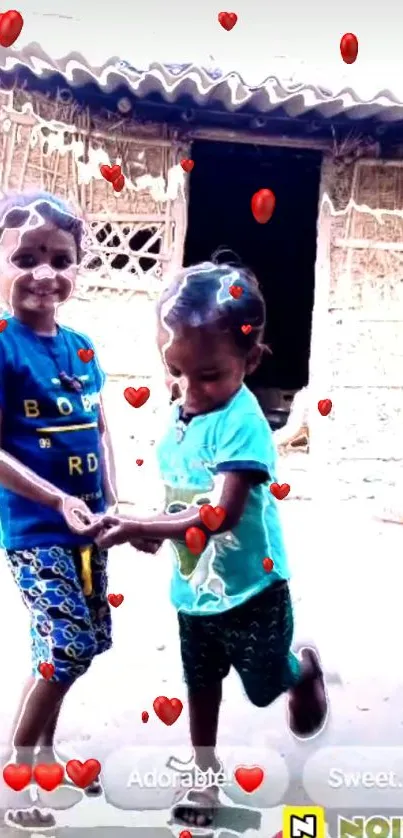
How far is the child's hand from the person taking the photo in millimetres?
2266

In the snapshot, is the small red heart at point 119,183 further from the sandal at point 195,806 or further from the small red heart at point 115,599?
the sandal at point 195,806

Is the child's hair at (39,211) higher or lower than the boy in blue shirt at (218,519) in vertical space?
higher

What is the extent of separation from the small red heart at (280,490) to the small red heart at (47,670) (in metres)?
0.76

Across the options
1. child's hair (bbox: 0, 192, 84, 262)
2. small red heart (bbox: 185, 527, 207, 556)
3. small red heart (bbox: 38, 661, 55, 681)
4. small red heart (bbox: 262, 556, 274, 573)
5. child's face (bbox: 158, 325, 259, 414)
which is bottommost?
small red heart (bbox: 38, 661, 55, 681)

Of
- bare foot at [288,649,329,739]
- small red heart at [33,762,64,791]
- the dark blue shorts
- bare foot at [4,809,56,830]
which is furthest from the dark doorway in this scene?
bare foot at [4,809,56,830]

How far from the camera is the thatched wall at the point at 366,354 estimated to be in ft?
8.00

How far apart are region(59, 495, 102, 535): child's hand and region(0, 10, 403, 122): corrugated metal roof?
1.13 metres

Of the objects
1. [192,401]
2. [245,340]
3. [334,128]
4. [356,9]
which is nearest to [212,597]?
[192,401]

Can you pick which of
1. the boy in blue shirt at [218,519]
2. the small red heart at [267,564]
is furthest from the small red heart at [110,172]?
the small red heart at [267,564]

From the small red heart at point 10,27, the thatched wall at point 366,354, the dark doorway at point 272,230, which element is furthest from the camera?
the thatched wall at point 366,354

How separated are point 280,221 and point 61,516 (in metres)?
1.03

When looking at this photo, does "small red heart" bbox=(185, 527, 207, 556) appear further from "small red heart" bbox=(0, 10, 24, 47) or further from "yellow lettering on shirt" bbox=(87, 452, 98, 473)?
"small red heart" bbox=(0, 10, 24, 47)

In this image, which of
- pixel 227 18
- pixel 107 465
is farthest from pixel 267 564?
pixel 227 18

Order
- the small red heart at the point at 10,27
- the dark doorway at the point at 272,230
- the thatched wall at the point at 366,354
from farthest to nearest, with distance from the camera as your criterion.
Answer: the thatched wall at the point at 366,354 → the dark doorway at the point at 272,230 → the small red heart at the point at 10,27
